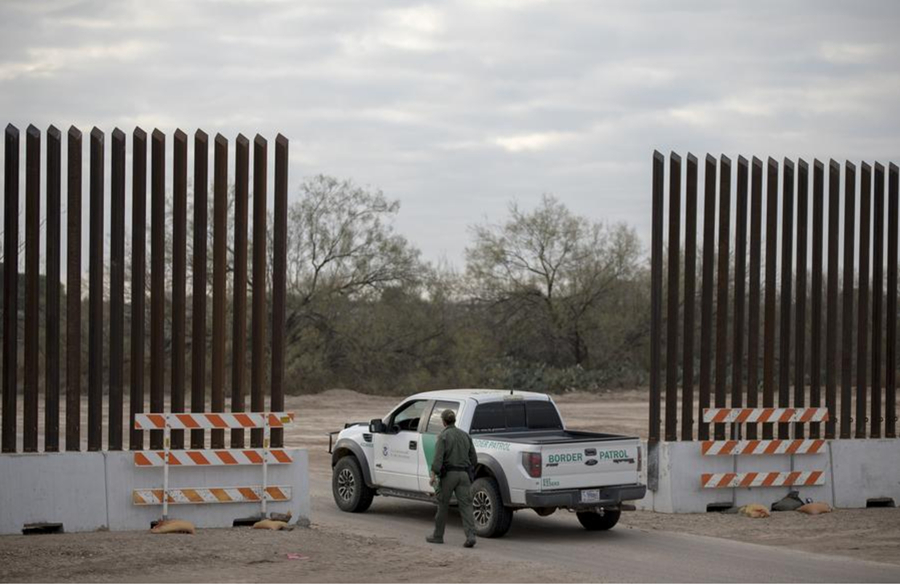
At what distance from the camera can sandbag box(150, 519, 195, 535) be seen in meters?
14.1

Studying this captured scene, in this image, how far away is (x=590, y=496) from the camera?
48.0 feet

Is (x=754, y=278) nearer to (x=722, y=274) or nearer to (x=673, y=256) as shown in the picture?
(x=722, y=274)

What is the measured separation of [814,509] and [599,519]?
390cm

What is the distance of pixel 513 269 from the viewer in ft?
194

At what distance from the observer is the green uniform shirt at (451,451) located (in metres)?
14.0

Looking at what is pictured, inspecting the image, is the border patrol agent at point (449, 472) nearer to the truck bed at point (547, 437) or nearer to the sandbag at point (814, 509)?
the truck bed at point (547, 437)

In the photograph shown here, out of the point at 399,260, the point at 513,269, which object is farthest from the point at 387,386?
the point at 513,269

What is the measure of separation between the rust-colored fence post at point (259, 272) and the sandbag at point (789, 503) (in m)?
7.91

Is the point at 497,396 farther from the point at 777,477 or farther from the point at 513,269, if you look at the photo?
the point at 513,269

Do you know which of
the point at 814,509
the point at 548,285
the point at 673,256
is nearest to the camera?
the point at 814,509

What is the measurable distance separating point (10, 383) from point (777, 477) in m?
11.0

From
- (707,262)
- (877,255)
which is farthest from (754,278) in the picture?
(877,255)

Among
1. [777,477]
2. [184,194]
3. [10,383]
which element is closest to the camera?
[10,383]

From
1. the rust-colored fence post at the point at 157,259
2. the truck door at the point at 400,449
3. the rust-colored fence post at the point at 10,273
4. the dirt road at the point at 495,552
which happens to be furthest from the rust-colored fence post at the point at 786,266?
the rust-colored fence post at the point at 10,273
